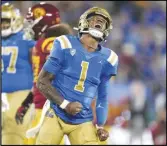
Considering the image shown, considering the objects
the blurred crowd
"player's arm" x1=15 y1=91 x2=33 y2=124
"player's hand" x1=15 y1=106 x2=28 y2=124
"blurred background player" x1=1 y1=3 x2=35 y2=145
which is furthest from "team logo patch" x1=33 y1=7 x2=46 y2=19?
the blurred crowd

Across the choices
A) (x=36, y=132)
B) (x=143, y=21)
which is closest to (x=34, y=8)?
(x=36, y=132)

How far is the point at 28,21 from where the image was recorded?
7715 millimetres

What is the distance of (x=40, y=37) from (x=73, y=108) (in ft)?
6.04

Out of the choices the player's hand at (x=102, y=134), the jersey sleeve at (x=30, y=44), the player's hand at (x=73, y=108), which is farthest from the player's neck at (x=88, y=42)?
the jersey sleeve at (x=30, y=44)

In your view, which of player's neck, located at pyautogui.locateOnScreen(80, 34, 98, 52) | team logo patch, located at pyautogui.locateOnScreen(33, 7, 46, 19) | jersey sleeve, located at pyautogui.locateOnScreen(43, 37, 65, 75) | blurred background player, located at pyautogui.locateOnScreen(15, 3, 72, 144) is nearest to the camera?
jersey sleeve, located at pyautogui.locateOnScreen(43, 37, 65, 75)

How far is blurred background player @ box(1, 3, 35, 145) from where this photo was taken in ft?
25.7

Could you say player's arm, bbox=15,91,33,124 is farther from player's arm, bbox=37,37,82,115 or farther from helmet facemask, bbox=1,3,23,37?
player's arm, bbox=37,37,82,115

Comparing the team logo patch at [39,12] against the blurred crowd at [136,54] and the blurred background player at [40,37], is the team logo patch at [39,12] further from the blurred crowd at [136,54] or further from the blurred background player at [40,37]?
the blurred crowd at [136,54]

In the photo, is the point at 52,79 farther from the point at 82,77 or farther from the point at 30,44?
the point at 30,44

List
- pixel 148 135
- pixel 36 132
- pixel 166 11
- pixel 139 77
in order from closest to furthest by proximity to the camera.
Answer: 1. pixel 36 132
2. pixel 148 135
3. pixel 139 77
4. pixel 166 11

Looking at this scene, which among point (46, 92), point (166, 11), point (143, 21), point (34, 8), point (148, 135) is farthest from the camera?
point (143, 21)

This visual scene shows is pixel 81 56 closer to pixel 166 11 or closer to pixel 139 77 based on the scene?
pixel 139 77

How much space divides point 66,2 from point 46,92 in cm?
925

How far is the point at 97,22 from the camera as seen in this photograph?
5.74m
